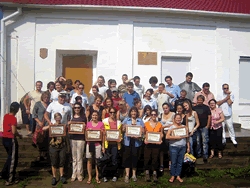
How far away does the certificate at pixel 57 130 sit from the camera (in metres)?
4.88

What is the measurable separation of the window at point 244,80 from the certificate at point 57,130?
8.38 m

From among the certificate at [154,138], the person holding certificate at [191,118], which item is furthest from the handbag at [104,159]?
the person holding certificate at [191,118]

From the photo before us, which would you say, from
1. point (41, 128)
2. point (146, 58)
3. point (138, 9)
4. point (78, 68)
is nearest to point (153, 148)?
point (41, 128)

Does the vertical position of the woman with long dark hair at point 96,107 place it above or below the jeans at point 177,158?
above

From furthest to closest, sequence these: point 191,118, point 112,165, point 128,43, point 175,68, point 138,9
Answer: point 175,68
point 128,43
point 138,9
point 191,118
point 112,165

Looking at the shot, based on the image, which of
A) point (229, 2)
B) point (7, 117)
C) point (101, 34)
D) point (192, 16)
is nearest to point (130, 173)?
point (7, 117)

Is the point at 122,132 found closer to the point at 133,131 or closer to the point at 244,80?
the point at 133,131

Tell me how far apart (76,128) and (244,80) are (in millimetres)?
8397

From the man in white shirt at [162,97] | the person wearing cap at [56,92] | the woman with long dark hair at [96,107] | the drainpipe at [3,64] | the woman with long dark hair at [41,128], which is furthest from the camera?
the drainpipe at [3,64]

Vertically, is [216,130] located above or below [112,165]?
above

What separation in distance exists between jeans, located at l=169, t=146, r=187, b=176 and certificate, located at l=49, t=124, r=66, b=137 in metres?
2.80

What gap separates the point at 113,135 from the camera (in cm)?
499

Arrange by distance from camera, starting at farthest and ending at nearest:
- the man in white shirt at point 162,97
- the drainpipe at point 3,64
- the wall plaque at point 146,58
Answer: the wall plaque at point 146,58
the drainpipe at point 3,64
the man in white shirt at point 162,97

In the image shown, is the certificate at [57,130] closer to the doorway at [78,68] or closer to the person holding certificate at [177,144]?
the person holding certificate at [177,144]
